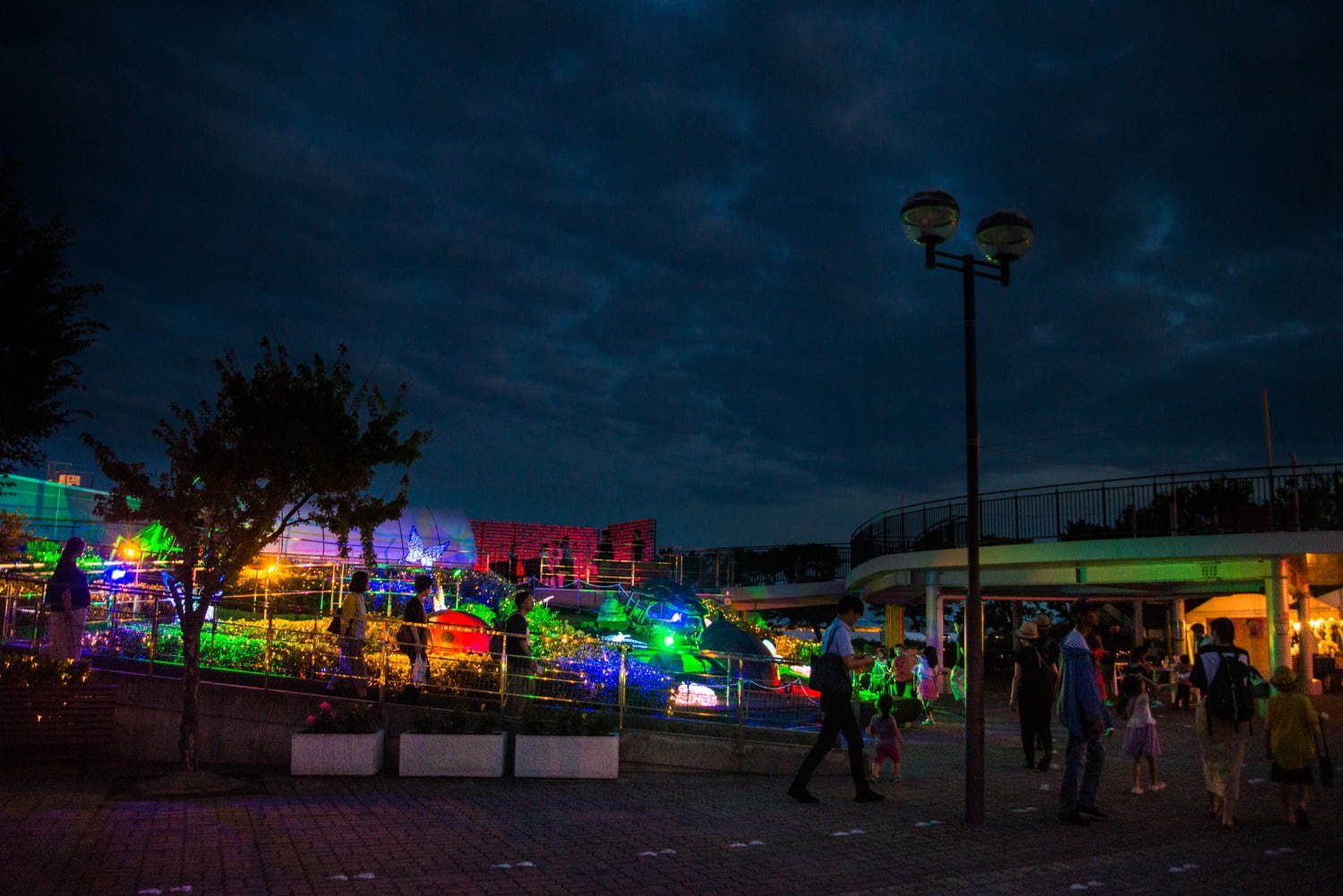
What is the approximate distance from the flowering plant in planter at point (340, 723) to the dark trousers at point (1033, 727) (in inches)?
291

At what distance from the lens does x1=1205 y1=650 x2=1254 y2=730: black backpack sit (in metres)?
8.27

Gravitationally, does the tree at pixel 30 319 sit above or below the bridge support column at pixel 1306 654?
above

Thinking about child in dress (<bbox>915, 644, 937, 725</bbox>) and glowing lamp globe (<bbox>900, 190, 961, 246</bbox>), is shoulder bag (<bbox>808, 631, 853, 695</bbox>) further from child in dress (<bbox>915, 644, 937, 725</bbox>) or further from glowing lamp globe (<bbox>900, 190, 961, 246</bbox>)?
child in dress (<bbox>915, 644, 937, 725</bbox>)

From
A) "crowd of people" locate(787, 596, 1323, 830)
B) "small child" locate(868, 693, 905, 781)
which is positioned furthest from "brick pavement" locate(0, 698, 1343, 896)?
"small child" locate(868, 693, 905, 781)

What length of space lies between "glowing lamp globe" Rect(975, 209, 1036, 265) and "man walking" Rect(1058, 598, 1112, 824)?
3504mm

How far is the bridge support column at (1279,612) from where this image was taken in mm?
20500

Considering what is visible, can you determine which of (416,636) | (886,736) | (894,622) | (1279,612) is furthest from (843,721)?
(894,622)

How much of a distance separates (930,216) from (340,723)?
748cm

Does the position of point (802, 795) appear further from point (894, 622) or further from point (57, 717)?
point (894, 622)

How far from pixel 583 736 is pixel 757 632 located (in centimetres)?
1041

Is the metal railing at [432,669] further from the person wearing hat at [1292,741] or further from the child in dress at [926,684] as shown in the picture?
the child in dress at [926,684]

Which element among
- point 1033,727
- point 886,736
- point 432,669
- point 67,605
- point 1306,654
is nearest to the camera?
point 886,736

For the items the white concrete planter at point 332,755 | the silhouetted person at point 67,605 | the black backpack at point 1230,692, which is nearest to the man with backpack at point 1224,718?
the black backpack at point 1230,692

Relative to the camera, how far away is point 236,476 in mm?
8828
